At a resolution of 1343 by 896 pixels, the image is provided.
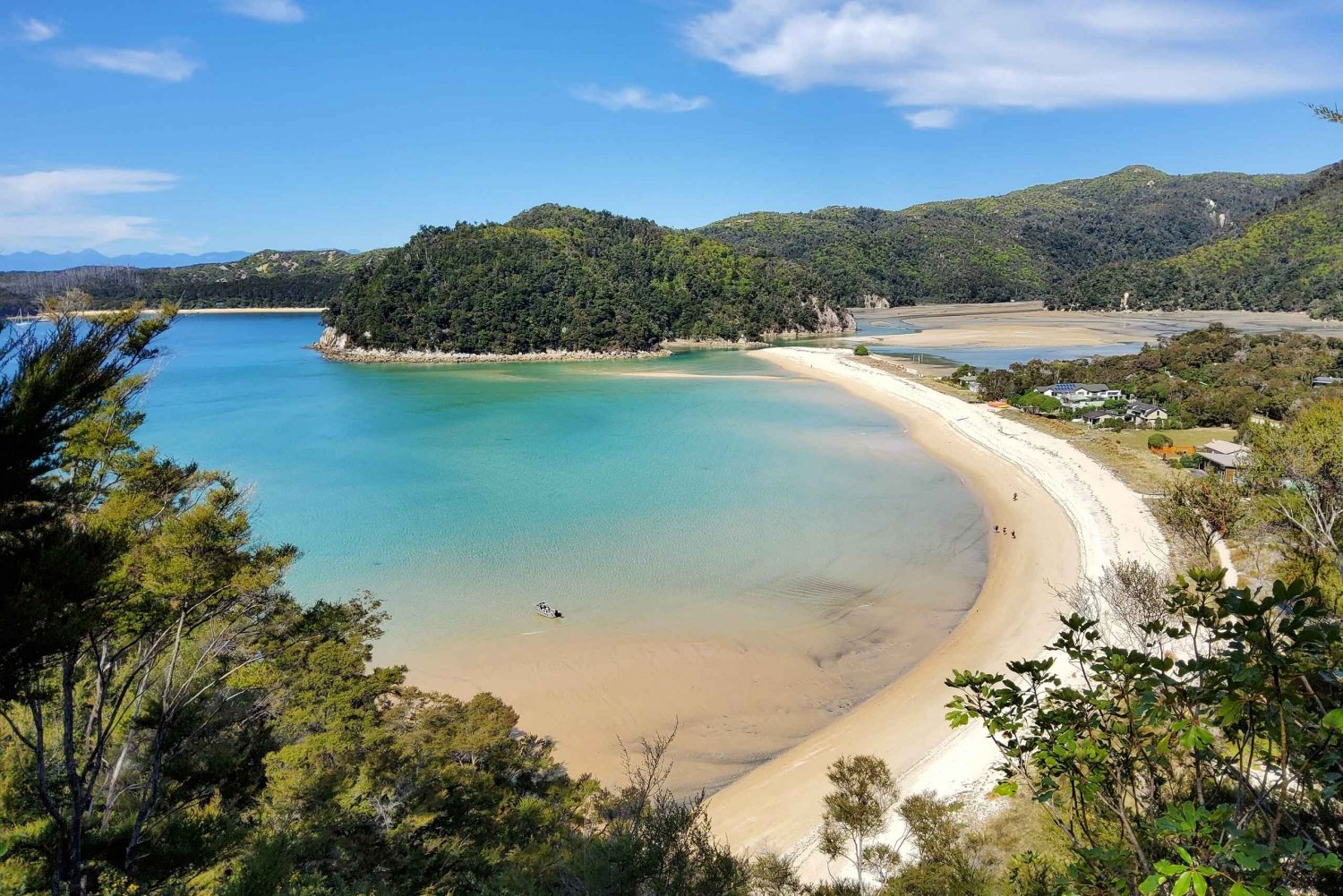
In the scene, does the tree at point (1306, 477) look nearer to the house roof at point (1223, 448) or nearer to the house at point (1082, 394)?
the house roof at point (1223, 448)

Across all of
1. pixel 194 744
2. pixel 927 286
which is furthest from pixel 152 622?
pixel 927 286

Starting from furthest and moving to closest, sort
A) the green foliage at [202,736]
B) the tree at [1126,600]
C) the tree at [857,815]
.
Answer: the tree at [1126,600] → the tree at [857,815] → the green foliage at [202,736]

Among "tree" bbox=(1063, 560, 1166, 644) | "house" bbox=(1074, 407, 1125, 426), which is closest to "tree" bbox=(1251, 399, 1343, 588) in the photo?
"tree" bbox=(1063, 560, 1166, 644)

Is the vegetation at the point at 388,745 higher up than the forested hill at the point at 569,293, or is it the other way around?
the forested hill at the point at 569,293

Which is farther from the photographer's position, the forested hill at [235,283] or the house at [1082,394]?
the forested hill at [235,283]

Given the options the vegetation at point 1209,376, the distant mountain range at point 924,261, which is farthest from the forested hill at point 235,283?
the vegetation at point 1209,376

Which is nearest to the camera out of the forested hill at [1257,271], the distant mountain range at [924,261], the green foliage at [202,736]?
the green foliage at [202,736]

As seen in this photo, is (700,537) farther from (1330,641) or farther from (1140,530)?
(1330,641)
